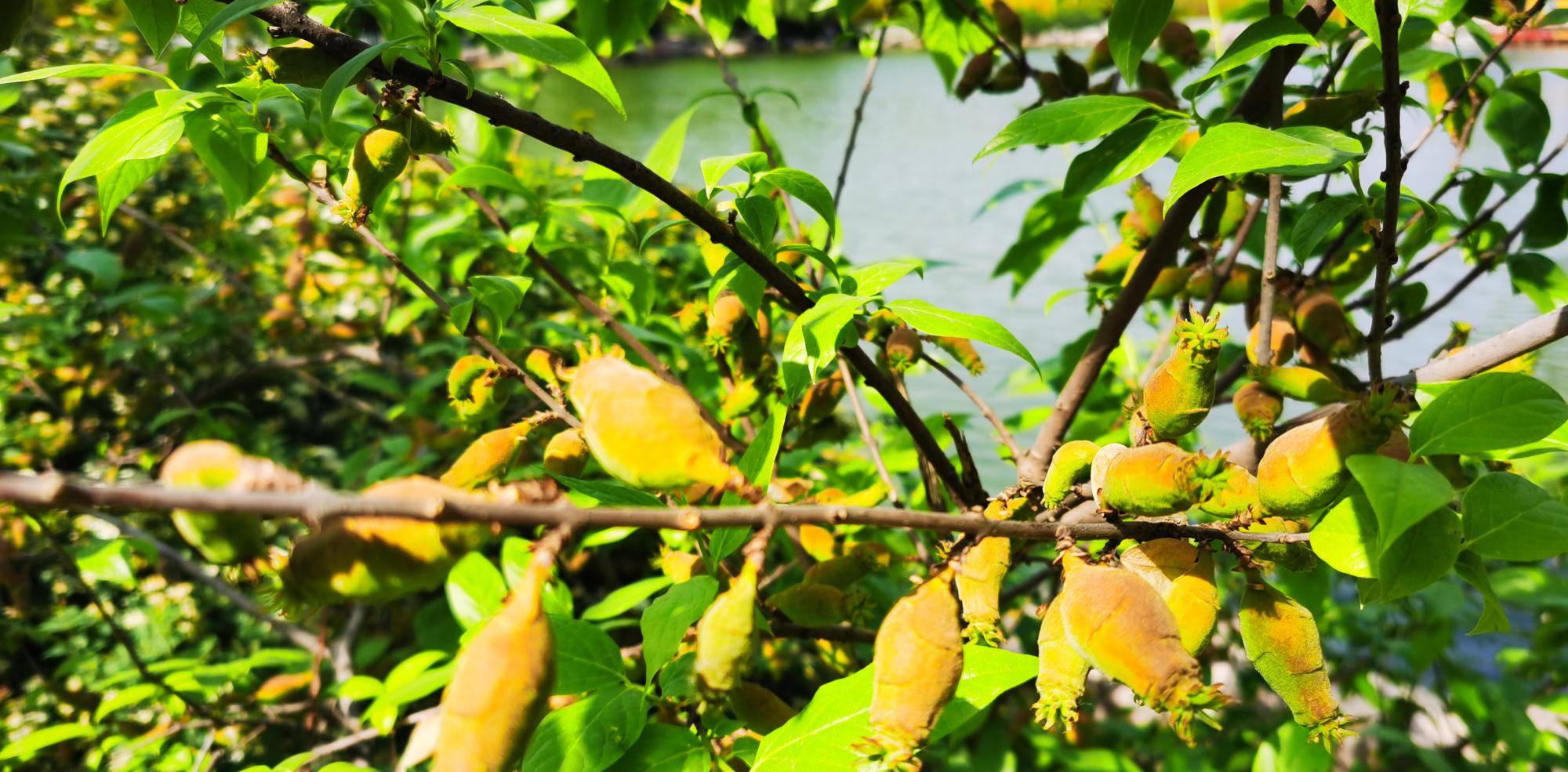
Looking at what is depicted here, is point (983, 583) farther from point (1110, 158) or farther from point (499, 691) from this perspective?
point (1110, 158)

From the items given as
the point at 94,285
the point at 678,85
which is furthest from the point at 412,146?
the point at 678,85

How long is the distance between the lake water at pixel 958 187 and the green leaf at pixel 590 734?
0.54m

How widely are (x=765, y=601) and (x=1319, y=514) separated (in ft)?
1.21

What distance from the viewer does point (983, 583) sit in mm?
484

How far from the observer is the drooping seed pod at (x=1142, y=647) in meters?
0.41

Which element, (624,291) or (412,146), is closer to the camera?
(412,146)

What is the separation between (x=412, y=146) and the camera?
0.56 metres

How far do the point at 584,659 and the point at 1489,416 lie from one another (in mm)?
566

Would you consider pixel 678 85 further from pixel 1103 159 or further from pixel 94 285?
pixel 1103 159

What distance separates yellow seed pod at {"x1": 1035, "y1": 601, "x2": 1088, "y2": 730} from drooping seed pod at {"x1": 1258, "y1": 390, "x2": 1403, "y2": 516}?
120 mm

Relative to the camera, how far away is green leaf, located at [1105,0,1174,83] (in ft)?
2.39

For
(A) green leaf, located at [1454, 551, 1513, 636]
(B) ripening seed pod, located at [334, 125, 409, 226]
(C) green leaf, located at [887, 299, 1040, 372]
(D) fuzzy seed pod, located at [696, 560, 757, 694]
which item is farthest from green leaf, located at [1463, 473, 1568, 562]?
(B) ripening seed pod, located at [334, 125, 409, 226]

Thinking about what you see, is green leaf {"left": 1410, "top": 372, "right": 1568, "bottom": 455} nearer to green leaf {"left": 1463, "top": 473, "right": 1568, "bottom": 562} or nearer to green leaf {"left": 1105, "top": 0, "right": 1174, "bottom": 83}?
green leaf {"left": 1463, "top": 473, "right": 1568, "bottom": 562}

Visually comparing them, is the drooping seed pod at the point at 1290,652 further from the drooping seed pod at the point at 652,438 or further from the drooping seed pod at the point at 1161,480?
the drooping seed pod at the point at 652,438
